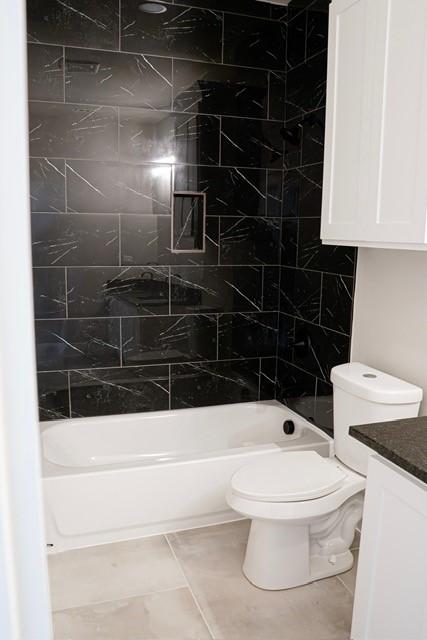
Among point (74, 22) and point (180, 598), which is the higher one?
point (74, 22)

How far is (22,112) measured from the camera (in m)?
0.35

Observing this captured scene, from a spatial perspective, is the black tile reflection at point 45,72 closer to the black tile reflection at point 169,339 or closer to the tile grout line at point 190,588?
the black tile reflection at point 169,339

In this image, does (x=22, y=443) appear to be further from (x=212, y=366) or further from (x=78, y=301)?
(x=212, y=366)

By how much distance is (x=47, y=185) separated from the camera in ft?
9.44

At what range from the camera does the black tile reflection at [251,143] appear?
320 cm

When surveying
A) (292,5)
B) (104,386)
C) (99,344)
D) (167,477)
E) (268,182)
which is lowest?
(167,477)

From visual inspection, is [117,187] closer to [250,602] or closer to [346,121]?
[346,121]

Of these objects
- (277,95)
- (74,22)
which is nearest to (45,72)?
(74,22)

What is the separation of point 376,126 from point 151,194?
56.8 inches

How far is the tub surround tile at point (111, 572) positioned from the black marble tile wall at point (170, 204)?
0.89m

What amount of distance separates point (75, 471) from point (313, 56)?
Result: 2.53 metres

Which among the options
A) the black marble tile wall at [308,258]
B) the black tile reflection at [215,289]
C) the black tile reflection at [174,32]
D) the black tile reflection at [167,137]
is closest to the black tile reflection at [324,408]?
the black marble tile wall at [308,258]

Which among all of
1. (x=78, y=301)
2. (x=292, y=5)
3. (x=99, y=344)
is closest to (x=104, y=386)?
(x=99, y=344)

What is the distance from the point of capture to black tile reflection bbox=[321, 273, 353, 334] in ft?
8.92
